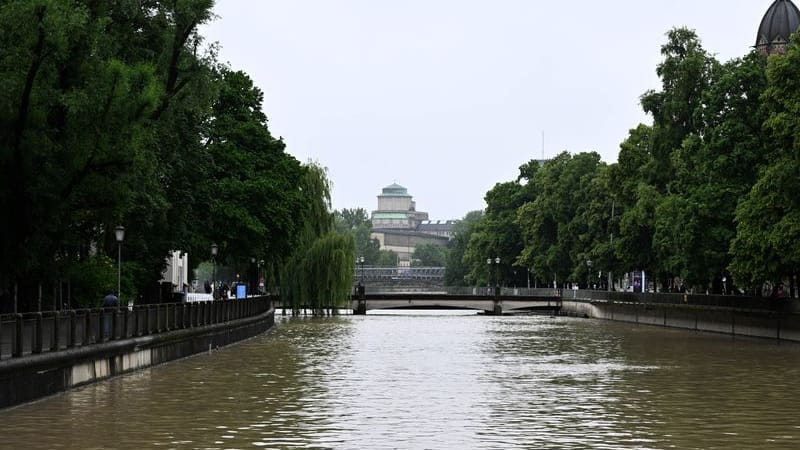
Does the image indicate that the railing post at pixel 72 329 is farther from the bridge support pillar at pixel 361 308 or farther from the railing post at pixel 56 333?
the bridge support pillar at pixel 361 308

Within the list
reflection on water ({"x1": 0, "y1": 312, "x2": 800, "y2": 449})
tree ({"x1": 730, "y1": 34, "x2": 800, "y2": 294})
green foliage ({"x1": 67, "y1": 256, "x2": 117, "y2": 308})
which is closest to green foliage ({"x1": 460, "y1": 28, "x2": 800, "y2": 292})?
tree ({"x1": 730, "y1": 34, "x2": 800, "y2": 294})

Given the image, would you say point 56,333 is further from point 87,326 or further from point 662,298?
point 662,298

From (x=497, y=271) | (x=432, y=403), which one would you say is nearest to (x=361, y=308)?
(x=497, y=271)

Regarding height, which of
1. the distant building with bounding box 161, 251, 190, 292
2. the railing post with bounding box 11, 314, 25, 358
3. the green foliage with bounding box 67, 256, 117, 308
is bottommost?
the railing post with bounding box 11, 314, 25, 358

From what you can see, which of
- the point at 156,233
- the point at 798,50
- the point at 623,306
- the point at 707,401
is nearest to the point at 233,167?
the point at 156,233

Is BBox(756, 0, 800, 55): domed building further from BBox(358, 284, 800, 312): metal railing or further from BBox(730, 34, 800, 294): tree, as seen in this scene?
BBox(730, 34, 800, 294): tree

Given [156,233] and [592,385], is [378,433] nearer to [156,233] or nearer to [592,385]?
[592,385]

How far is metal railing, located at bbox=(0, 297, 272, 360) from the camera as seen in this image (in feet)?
89.2

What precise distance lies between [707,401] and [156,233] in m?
30.5

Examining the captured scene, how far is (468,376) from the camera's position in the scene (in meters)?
36.8

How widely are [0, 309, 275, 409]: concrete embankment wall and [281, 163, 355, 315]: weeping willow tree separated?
140ft

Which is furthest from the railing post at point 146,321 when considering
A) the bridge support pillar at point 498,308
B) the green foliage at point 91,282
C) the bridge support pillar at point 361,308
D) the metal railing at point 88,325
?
the bridge support pillar at point 498,308

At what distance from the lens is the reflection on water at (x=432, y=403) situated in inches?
850

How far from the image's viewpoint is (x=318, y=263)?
9581cm
